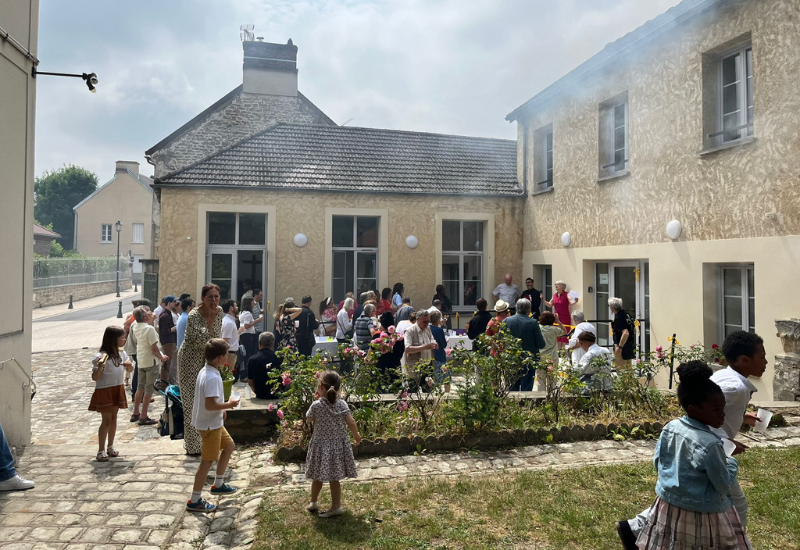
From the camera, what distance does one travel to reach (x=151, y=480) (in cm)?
479

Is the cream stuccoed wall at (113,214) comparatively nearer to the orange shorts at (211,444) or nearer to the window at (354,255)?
the window at (354,255)

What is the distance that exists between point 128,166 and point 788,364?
187ft

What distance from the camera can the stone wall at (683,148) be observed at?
22.6ft

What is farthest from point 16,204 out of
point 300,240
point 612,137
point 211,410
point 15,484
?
point 612,137

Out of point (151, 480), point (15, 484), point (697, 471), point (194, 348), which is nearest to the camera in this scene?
point (697, 471)

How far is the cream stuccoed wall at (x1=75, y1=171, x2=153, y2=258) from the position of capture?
161 ft

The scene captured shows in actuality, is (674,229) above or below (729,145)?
below

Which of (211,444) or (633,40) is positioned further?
(633,40)

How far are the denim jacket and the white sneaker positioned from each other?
4.79m

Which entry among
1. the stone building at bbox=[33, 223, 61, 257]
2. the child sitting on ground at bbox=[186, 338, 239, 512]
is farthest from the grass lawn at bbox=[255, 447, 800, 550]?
the stone building at bbox=[33, 223, 61, 257]

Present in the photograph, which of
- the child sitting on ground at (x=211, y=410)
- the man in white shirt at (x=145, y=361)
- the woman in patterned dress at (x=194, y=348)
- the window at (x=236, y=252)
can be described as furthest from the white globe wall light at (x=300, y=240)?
the child sitting on ground at (x=211, y=410)

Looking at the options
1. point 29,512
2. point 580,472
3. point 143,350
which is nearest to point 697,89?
point 580,472

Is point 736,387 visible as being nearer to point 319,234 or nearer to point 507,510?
point 507,510

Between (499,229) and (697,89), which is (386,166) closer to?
(499,229)
